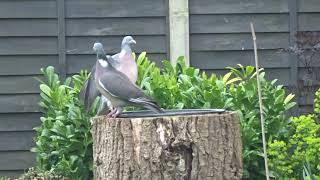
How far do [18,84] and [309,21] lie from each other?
2.80m

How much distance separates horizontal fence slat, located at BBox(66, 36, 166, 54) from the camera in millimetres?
6383

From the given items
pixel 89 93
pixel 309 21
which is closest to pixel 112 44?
pixel 89 93

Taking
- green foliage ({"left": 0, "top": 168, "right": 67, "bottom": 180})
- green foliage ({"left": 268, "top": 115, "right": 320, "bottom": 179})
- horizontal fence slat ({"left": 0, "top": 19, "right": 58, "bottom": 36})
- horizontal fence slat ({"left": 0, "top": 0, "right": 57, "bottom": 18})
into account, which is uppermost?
horizontal fence slat ({"left": 0, "top": 0, "right": 57, "bottom": 18})

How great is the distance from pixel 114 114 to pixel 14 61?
2.39m

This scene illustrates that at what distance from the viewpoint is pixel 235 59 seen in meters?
6.50


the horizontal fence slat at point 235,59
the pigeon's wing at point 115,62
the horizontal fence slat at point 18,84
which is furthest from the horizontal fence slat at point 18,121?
the pigeon's wing at point 115,62

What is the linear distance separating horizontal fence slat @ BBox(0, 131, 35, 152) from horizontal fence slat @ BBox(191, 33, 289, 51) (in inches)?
68.5

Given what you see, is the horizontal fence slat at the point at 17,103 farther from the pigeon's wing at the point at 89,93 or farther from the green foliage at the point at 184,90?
the pigeon's wing at the point at 89,93

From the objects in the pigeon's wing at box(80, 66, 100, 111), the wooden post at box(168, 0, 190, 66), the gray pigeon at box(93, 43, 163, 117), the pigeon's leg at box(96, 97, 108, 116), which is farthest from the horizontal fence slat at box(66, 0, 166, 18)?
the gray pigeon at box(93, 43, 163, 117)

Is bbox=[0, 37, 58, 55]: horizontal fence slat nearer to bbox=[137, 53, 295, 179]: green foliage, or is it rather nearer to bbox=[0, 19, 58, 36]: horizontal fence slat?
bbox=[0, 19, 58, 36]: horizontal fence slat

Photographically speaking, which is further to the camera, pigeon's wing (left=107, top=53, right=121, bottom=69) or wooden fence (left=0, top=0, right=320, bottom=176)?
wooden fence (left=0, top=0, right=320, bottom=176)

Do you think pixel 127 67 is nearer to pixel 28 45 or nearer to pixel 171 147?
pixel 171 147

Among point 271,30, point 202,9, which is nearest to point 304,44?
point 271,30

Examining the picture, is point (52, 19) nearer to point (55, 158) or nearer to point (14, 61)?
point (14, 61)
